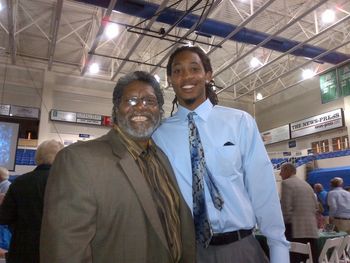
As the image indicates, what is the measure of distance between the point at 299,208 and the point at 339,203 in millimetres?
1879

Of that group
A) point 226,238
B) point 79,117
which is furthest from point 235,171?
point 79,117

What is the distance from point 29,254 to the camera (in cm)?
265

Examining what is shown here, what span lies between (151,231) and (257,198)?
561mm

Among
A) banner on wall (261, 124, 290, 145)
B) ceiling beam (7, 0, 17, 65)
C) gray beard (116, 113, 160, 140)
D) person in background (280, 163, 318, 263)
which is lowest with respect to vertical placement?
person in background (280, 163, 318, 263)

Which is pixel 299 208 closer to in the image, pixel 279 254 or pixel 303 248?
pixel 303 248

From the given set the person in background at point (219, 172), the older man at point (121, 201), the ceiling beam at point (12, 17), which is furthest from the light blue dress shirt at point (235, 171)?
the ceiling beam at point (12, 17)

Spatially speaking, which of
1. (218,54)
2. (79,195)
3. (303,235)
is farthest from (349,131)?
(79,195)

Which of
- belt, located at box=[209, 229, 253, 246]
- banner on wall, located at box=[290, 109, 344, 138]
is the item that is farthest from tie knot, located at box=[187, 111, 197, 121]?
banner on wall, located at box=[290, 109, 344, 138]

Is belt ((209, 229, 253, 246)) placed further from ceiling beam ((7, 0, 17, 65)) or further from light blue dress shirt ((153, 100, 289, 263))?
ceiling beam ((7, 0, 17, 65))

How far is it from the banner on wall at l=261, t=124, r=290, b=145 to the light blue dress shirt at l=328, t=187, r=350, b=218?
31.8 feet

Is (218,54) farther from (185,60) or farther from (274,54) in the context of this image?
(185,60)

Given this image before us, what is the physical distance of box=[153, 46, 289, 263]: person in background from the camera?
1.50m

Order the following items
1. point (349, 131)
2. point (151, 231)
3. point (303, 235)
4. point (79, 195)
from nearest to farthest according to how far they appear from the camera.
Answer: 1. point (79, 195)
2. point (151, 231)
3. point (303, 235)
4. point (349, 131)

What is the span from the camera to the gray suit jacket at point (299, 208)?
15.7 feet
